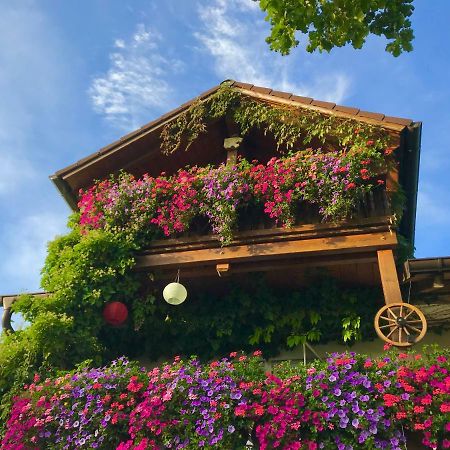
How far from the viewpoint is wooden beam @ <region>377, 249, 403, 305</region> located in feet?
22.8

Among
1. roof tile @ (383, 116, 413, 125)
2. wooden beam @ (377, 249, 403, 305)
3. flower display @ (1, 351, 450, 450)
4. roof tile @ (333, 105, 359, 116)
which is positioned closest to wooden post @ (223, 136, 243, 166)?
roof tile @ (333, 105, 359, 116)

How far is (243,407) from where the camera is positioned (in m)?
5.91

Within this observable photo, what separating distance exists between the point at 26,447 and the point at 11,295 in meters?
2.79

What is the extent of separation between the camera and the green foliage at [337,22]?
223 inches

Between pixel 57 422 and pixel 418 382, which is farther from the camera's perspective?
pixel 57 422

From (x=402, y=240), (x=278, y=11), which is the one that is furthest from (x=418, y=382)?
(x=278, y=11)

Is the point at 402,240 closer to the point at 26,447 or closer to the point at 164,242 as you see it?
the point at 164,242

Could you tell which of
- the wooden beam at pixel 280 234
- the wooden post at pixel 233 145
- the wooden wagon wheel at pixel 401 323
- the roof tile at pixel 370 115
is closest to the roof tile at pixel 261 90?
the wooden post at pixel 233 145

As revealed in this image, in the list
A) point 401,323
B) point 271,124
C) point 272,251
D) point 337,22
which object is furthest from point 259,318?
point 337,22

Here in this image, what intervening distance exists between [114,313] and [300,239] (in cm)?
273

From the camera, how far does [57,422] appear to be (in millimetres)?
6422

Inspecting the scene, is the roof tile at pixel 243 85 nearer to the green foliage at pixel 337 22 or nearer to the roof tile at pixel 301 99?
the roof tile at pixel 301 99

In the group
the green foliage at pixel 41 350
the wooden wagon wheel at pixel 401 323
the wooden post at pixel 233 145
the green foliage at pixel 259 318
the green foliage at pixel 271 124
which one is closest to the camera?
the wooden wagon wheel at pixel 401 323

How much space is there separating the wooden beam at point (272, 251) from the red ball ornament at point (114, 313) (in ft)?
2.09
